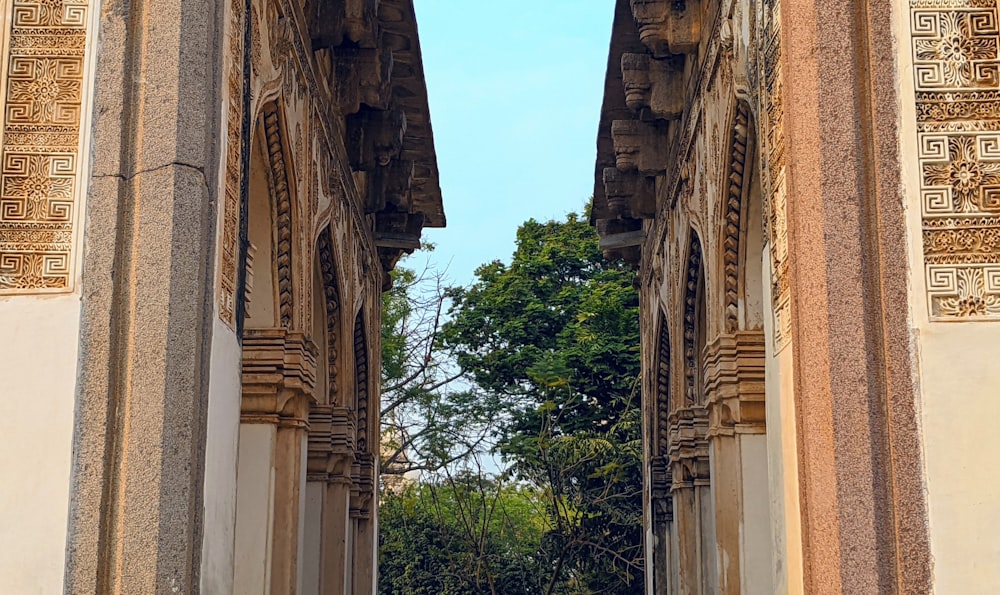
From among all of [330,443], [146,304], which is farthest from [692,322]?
[146,304]

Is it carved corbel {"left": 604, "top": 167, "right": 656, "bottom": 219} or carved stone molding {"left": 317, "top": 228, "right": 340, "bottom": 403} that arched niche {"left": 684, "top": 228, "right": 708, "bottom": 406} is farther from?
carved stone molding {"left": 317, "top": 228, "right": 340, "bottom": 403}

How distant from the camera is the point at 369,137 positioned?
13.7 m

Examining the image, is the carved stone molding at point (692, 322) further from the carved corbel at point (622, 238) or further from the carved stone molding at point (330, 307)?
the carved corbel at point (622, 238)

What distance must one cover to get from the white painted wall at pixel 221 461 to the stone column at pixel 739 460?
3616 mm

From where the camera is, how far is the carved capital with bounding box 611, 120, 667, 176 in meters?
13.6

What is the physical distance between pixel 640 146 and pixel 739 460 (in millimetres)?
4767

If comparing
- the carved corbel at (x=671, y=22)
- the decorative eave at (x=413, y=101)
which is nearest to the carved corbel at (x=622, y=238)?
the decorative eave at (x=413, y=101)

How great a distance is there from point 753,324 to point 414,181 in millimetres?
7838

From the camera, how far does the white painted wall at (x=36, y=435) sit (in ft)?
19.5

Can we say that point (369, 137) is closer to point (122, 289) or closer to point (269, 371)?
point (269, 371)

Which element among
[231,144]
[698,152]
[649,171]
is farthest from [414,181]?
[231,144]

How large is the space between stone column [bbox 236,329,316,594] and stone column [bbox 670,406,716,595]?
11.1ft

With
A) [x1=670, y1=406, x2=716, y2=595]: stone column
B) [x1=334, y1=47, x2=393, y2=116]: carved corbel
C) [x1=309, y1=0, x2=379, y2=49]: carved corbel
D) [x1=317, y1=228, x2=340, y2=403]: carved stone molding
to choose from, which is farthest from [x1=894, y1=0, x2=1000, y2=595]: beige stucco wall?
[x1=334, y1=47, x2=393, y2=116]: carved corbel

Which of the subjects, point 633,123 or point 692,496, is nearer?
point 692,496
